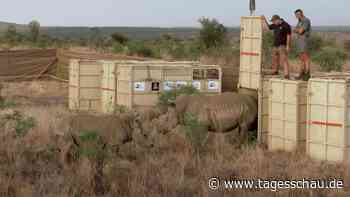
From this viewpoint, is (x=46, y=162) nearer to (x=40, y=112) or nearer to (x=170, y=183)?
(x=170, y=183)

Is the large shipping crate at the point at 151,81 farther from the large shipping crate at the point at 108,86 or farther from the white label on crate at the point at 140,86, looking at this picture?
the large shipping crate at the point at 108,86

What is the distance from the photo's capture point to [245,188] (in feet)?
28.3

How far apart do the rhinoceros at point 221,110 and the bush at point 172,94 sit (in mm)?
714

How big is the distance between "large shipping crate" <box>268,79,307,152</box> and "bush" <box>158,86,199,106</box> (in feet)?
7.07

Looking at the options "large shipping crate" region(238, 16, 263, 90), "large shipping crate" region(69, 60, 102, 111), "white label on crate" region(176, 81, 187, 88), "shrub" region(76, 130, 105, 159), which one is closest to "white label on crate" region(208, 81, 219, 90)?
"white label on crate" region(176, 81, 187, 88)

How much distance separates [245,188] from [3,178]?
10.0 feet

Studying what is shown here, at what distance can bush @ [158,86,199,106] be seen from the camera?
13.2 m

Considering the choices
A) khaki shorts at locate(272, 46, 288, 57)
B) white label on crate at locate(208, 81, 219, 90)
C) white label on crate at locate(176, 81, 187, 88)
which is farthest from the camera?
white label on crate at locate(208, 81, 219, 90)

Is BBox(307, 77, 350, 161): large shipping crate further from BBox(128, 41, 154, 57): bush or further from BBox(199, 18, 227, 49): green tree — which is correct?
BBox(199, 18, 227, 49): green tree

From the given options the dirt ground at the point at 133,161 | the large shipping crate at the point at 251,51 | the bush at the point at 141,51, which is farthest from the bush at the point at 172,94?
the bush at the point at 141,51

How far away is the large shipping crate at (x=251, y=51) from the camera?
12992mm

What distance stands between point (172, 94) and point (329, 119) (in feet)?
13.2

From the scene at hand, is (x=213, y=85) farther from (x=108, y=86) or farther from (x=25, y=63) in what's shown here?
(x=25, y=63)

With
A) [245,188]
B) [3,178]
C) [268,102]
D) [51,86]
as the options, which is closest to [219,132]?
[268,102]
